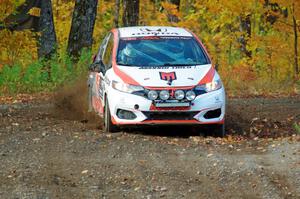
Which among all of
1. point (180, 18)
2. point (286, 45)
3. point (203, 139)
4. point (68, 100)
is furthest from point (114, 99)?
point (180, 18)

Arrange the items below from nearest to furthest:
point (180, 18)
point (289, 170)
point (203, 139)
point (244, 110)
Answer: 1. point (289, 170)
2. point (203, 139)
3. point (244, 110)
4. point (180, 18)

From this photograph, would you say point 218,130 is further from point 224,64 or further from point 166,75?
point 224,64

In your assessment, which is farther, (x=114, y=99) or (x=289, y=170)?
(x=114, y=99)

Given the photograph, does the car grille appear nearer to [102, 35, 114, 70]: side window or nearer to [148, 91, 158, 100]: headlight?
[148, 91, 158, 100]: headlight

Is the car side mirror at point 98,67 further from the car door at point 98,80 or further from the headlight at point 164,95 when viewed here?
the headlight at point 164,95

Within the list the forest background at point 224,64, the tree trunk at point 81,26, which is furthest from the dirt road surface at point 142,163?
the tree trunk at point 81,26

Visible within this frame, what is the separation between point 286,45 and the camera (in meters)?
24.5

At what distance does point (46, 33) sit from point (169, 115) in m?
12.6

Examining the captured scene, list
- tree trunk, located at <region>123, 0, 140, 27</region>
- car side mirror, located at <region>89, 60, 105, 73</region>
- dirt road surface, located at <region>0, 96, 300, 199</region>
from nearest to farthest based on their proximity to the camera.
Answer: dirt road surface, located at <region>0, 96, 300, 199</region>
car side mirror, located at <region>89, 60, 105, 73</region>
tree trunk, located at <region>123, 0, 140, 27</region>

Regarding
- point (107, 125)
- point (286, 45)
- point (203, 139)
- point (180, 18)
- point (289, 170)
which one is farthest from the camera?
point (180, 18)

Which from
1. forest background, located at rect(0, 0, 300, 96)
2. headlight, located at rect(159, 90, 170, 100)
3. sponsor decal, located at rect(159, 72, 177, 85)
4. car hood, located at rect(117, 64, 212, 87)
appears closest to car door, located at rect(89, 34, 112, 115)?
car hood, located at rect(117, 64, 212, 87)

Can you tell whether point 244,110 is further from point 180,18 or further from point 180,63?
point 180,18

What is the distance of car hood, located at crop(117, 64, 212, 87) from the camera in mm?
12289

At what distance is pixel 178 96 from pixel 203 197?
4110 millimetres
